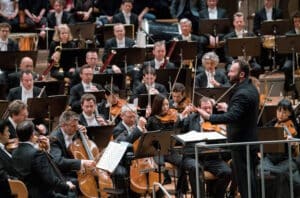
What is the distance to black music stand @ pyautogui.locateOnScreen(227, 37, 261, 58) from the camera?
46.3ft

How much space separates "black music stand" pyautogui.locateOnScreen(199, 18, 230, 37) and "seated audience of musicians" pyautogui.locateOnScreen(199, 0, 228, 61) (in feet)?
0.20

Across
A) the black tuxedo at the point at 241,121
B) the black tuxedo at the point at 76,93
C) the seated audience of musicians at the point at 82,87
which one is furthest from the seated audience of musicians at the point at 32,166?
the black tuxedo at the point at 76,93

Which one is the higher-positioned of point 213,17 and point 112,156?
point 213,17

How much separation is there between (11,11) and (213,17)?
326 cm

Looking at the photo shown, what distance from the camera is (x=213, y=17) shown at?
1573cm

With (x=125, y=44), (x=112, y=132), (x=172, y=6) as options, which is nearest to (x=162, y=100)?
(x=112, y=132)

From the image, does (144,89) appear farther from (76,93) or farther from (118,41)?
(118,41)

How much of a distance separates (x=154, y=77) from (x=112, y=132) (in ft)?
6.92

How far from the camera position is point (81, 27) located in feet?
49.1

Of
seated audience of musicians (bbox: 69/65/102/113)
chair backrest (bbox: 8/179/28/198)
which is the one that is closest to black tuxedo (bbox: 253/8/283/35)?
seated audience of musicians (bbox: 69/65/102/113)

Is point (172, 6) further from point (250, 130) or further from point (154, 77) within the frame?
point (250, 130)

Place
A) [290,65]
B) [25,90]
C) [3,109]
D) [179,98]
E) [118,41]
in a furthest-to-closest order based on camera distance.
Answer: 1. [118,41]
2. [290,65]
3. [25,90]
4. [179,98]
5. [3,109]

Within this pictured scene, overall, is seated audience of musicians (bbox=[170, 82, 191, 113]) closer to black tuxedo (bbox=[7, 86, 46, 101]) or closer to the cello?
black tuxedo (bbox=[7, 86, 46, 101])

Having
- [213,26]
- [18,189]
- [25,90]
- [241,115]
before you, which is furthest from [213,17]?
[18,189]
